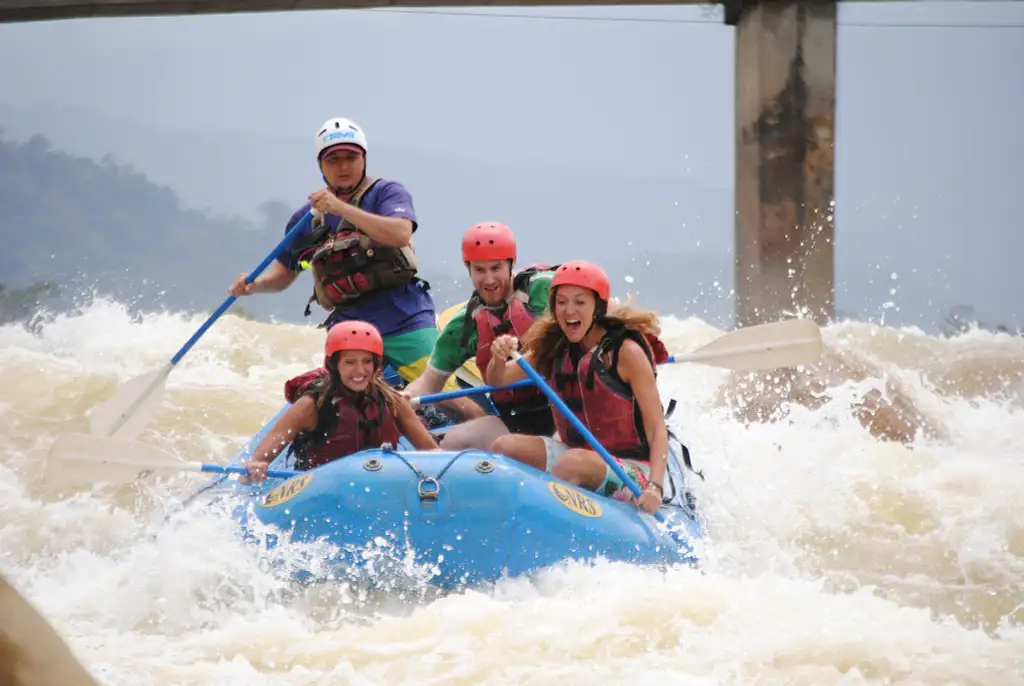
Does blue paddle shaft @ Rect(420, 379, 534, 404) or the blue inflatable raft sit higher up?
blue paddle shaft @ Rect(420, 379, 534, 404)

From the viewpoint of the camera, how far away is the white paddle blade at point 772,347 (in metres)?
5.29

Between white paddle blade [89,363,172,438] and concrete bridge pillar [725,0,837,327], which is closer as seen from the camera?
white paddle blade [89,363,172,438]

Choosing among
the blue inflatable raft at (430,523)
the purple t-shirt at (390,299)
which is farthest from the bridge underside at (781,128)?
the blue inflatable raft at (430,523)

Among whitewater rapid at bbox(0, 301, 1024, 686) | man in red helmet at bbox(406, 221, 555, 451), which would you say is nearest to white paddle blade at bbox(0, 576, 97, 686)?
whitewater rapid at bbox(0, 301, 1024, 686)

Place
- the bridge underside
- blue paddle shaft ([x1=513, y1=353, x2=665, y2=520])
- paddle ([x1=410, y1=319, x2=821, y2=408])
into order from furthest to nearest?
the bridge underside, paddle ([x1=410, y1=319, x2=821, y2=408]), blue paddle shaft ([x1=513, y1=353, x2=665, y2=520])

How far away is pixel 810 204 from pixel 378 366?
5736mm

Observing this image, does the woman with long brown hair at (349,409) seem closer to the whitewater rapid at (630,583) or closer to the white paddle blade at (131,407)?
the whitewater rapid at (630,583)

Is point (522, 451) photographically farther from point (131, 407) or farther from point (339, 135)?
point (131, 407)

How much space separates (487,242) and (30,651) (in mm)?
3355

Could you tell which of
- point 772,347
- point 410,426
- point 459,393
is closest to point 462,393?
point 459,393

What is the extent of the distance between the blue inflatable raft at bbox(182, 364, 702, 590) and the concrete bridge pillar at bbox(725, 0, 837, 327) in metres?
5.79

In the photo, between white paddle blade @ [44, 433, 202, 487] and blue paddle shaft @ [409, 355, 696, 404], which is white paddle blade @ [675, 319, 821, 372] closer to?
blue paddle shaft @ [409, 355, 696, 404]

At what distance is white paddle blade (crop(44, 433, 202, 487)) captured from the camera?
4637 mm

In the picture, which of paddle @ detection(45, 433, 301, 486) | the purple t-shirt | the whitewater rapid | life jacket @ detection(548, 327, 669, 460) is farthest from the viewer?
the purple t-shirt
